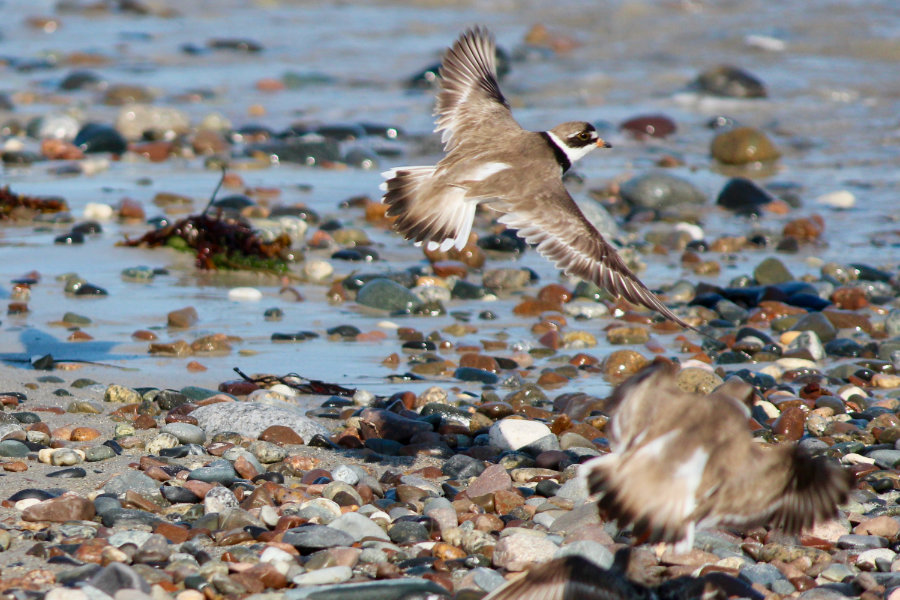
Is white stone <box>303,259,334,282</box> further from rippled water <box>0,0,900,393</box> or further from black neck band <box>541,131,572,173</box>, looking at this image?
black neck band <box>541,131,572,173</box>

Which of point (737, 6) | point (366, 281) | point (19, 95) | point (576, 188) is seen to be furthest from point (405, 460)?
point (737, 6)

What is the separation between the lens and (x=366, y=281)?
6.95 m

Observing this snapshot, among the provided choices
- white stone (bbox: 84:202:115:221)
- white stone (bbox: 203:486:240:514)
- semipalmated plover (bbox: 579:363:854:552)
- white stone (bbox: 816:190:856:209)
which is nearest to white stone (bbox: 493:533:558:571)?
semipalmated plover (bbox: 579:363:854:552)

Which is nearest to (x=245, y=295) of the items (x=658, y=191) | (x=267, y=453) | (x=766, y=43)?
(x=267, y=453)

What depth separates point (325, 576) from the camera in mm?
3246

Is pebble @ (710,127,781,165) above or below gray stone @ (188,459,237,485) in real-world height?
below

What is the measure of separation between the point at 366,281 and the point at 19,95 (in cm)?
826

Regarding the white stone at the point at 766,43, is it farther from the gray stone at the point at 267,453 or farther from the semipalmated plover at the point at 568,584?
the semipalmated plover at the point at 568,584

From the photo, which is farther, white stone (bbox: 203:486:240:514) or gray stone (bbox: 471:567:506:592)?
white stone (bbox: 203:486:240:514)

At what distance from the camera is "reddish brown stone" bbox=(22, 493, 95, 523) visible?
3529mm

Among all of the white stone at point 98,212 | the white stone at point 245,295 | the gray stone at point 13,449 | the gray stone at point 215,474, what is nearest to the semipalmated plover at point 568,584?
the gray stone at point 215,474

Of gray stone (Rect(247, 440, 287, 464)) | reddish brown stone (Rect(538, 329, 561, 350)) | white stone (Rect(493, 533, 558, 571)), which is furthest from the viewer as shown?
reddish brown stone (Rect(538, 329, 561, 350))

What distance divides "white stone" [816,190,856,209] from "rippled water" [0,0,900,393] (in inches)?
4.0

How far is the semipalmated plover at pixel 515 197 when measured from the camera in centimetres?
487
